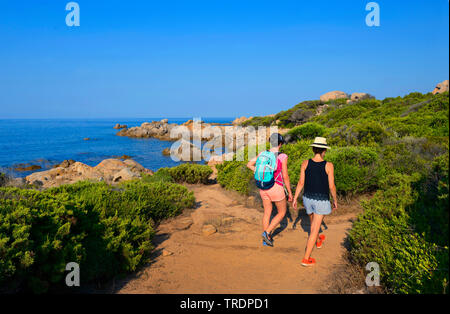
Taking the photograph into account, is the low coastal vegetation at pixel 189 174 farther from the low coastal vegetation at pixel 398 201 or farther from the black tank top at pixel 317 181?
the black tank top at pixel 317 181

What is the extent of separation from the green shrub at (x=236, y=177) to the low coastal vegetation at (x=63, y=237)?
14.7 feet

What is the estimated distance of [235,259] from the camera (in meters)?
4.81

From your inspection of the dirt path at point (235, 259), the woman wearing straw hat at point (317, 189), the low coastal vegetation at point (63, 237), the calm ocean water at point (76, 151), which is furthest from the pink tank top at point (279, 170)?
the calm ocean water at point (76, 151)

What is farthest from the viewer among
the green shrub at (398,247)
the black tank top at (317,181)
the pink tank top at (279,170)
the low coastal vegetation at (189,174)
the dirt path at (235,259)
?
the low coastal vegetation at (189,174)

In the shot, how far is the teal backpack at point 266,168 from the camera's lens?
476 cm

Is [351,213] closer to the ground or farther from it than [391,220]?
closer to the ground

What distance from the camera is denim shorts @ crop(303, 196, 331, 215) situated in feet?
14.0
